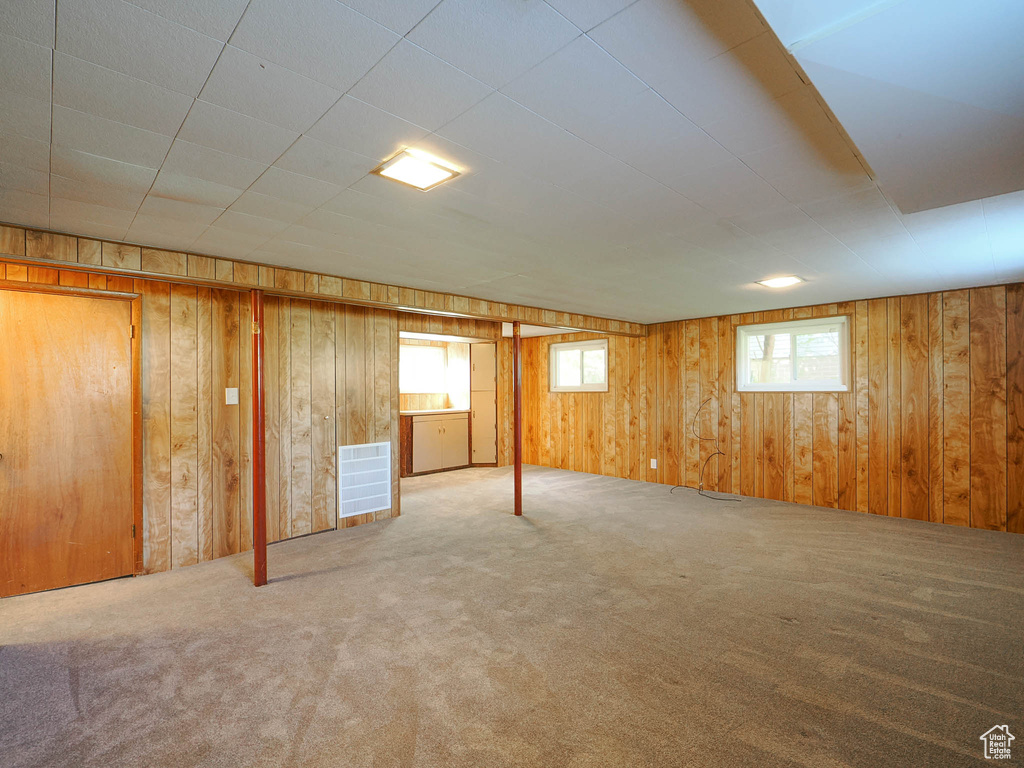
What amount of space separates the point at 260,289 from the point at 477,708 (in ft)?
10.5

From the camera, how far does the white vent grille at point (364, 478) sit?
473 centimetres

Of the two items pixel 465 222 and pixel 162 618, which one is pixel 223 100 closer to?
pixel 465 222

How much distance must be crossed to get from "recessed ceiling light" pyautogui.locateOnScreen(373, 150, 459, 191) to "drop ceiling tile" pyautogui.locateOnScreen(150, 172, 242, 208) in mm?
814

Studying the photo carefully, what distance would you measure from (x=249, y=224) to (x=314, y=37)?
69.3 inches

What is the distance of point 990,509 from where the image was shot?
179 inches

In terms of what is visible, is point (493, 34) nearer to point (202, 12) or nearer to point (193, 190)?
point (202, 12)

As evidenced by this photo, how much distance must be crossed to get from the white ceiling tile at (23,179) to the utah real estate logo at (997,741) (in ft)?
14.6

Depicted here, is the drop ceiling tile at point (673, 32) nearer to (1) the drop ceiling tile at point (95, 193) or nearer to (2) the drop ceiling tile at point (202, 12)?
(2) the drop ceiling tile at point (202, 12)

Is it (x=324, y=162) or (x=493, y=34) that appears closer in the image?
(x=493, y=34)

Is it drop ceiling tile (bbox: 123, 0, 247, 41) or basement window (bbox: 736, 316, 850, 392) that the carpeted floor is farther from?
drop ceiling tile (bbox: 123, 0, 247, 41)

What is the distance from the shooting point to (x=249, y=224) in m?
2.73

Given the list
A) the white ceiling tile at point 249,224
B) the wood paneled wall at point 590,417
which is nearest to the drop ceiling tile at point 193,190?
the white ceiling tile at point 249,224

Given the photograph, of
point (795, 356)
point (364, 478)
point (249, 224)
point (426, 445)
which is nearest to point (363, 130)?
point (249, 224)

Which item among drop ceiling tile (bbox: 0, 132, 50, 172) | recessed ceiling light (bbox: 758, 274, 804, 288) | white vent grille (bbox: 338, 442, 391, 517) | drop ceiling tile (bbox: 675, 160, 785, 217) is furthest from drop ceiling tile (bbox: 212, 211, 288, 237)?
recessed ceiling light (bbox: 758, 274, 804, 288)
